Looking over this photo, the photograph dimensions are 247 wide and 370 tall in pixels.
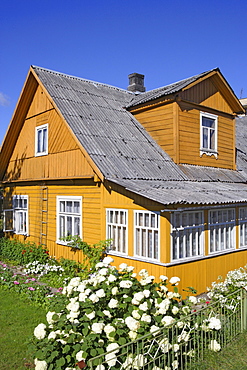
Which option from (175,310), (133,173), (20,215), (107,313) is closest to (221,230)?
(133,173)

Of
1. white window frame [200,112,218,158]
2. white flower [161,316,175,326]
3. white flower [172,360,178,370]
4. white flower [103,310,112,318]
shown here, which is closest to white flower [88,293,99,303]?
white flower [103,310,112,318]

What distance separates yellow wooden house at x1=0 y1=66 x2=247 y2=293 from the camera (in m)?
9.02

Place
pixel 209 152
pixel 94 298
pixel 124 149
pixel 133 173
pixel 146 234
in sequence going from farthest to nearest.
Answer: pixel 209 152
pixel 124 149
pixel 133 173
pixel 146 234
pixel 94 298

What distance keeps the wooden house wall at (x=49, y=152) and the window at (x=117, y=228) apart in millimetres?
1564

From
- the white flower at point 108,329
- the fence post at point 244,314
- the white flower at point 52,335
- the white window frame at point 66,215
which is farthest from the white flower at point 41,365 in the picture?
the white window frame at point 66,215

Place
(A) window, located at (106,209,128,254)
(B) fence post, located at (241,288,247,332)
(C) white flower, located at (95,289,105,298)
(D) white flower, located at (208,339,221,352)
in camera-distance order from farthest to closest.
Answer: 1. (A) window, located at (106,209,128,254)
2. (B) fence post, located at (241,288,247,332)
3. (D) white flower, located at (208,339,221,352)
4. (C) white flower, located at (95,289,105,298)

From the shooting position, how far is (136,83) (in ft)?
58.3

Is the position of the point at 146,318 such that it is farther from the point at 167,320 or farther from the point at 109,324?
the point at 109,324

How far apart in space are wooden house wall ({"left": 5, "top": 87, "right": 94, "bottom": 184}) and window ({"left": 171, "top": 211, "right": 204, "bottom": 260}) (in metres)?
3.34

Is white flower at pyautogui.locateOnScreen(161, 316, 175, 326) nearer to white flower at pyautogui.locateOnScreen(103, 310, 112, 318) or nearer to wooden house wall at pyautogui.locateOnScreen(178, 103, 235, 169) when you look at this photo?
white flower at pyautogui.locateOnScreen(103, 310, 112, 318)

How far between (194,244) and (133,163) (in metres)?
3.23

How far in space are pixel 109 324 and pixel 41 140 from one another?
399 inches

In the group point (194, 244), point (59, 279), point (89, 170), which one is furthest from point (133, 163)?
point (59, 279)

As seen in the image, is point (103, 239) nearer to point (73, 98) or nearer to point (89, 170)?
point (89, 170)
